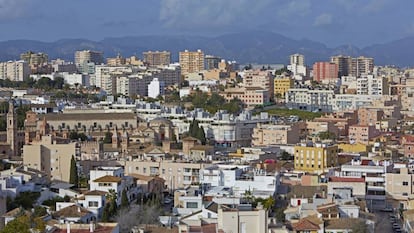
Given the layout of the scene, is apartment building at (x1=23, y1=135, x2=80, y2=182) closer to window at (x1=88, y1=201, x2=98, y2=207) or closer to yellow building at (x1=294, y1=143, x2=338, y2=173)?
window at (x1=88, y1=201, x2=98, y2=207)

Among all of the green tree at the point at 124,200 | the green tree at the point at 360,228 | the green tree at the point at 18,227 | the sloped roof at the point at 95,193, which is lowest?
the green tree at the point at 360,228

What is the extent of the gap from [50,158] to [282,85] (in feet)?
101

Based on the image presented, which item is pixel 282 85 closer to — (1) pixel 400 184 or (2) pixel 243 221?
(1) pixel 400 184

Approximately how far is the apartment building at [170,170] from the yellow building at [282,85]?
2872cm

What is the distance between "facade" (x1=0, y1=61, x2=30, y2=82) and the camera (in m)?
56.5

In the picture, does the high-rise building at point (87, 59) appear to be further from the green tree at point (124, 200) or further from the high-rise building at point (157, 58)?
the green tree at point (124, 200)

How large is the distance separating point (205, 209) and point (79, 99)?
3053 cm

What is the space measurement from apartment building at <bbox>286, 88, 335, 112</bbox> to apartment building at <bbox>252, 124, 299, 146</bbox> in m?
13.9

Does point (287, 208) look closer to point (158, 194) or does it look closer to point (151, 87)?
point (158, 194)

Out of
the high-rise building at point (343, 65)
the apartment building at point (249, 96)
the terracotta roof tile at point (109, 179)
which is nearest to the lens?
the terracotta roof tile at point (109, 179)

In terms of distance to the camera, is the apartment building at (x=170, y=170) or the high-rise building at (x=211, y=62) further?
the high-rise building at (x=211, y=62)

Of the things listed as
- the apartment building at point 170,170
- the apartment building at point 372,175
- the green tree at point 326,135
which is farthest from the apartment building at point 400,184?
the green tree at point 326,135

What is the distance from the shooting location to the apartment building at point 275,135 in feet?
95.6

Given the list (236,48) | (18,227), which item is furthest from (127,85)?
(236,48)
